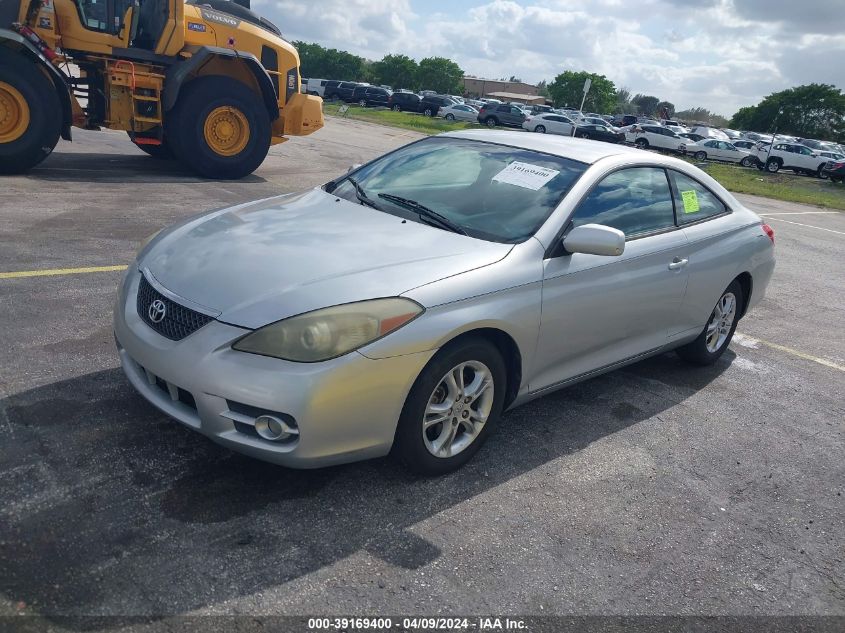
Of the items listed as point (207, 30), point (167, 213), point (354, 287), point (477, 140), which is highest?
point (207, 30)

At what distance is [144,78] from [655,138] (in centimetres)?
3702

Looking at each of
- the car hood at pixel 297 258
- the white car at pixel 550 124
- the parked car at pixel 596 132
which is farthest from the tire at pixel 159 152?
the white car at pixel 550 124

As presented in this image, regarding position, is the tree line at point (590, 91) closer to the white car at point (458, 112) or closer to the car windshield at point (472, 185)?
the white car at point (458, 112)

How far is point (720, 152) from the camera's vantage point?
38.8 meters

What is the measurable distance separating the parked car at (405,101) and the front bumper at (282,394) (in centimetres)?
4764

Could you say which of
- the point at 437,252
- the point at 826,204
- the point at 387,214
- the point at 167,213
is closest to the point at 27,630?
the point at 437,252

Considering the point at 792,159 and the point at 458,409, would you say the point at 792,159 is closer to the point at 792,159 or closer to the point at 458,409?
the point at 792,159

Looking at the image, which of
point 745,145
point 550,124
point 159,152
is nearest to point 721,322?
point 159,152

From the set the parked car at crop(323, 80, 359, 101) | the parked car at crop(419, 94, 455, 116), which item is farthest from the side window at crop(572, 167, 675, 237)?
the parked car at crop(323, 80, 359, 101)

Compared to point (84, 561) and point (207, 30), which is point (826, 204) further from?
point (84, 561)

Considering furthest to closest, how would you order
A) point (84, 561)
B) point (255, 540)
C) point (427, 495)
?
point (427, 495) < point (255, 540) < point (84, 561)

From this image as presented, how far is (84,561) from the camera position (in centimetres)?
254

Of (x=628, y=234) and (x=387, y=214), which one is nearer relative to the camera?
(x=387, y=214)

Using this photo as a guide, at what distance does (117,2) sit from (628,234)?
9.05 meters
